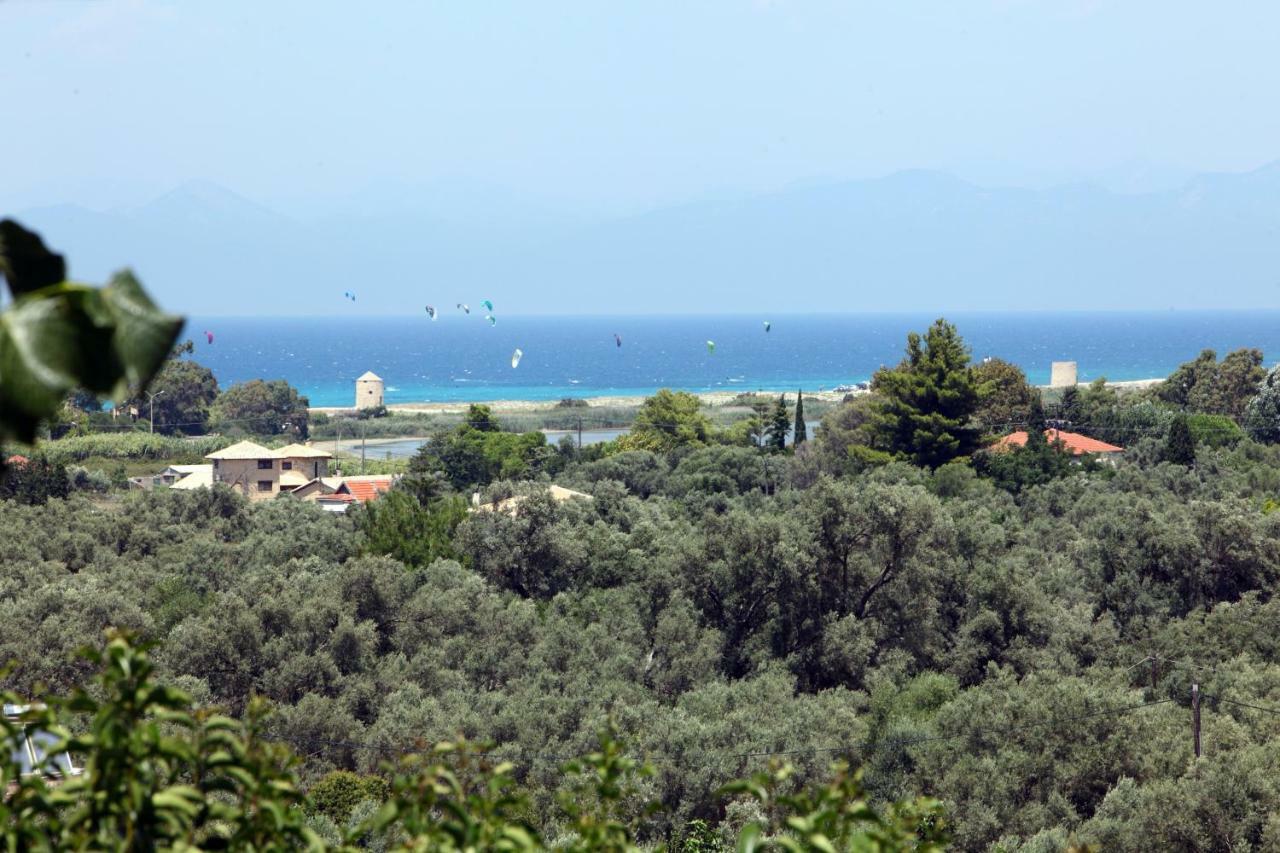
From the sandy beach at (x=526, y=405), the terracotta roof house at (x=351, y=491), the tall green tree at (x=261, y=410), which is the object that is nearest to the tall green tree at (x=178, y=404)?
the tall green tree at (x=261, y=410)

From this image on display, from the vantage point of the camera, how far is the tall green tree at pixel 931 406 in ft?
132

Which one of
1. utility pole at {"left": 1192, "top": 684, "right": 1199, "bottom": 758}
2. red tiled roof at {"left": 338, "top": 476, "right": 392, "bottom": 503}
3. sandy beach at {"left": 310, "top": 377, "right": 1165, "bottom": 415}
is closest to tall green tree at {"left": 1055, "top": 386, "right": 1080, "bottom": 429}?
red tiled roof at {"left": 338, "top": 476, "right": 392, "bottom": 503}

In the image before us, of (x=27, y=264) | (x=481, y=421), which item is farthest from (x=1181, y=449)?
(x=27, y=264)

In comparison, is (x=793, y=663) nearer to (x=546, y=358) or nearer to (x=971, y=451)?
(x=971, y=451)

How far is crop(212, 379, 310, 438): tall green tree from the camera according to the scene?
2980 inches

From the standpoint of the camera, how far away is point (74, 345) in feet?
5.32

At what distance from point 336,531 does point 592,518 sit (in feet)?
16.2

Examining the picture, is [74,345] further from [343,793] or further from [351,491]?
[351,491]

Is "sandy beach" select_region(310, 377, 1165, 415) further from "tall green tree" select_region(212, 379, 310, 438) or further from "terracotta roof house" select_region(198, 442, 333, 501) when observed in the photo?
"terracotta roof house" select_region(198, 442, 333, 501)

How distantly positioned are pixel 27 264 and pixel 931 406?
132ft

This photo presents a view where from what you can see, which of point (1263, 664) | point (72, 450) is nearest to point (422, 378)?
point (72, 450)

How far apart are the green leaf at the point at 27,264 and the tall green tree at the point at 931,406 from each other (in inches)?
1534

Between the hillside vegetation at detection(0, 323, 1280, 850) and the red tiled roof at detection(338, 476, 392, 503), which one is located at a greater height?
the hillside vegetation at detection(0, 323, 1280, 850)

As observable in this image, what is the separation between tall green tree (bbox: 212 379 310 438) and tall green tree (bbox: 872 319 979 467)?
1660 inches
